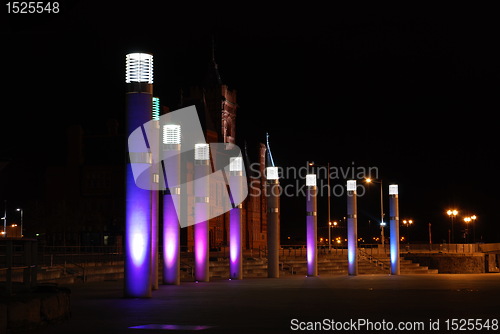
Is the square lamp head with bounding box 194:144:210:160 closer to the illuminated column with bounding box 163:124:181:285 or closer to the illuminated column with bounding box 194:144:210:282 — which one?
the illuminated column with bounding box 194:144:210:282

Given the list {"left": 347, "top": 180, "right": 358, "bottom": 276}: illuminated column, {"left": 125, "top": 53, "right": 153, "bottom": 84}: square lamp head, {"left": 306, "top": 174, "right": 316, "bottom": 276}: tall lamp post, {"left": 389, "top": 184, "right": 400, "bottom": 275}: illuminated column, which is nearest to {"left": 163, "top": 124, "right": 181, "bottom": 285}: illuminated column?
{"left": 125, "top": 53, "right": 153, "bottom": 84}: square lamp head

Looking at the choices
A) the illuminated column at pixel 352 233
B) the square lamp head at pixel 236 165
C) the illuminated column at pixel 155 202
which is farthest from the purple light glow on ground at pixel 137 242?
the illuminated column at pixel 352 233

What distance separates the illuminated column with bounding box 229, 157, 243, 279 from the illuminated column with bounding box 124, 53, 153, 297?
1605cm

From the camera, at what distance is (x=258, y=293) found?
24.1 metres

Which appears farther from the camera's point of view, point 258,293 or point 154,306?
point 258,293

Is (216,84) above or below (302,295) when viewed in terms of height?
above

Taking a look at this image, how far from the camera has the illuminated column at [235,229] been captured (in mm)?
37406

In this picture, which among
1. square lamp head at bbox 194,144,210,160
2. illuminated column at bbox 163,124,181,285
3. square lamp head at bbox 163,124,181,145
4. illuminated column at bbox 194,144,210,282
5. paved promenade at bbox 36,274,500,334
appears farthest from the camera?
square lamp head at bbox 194,144,210,160

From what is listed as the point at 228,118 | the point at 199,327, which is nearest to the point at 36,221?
the point at 228,118

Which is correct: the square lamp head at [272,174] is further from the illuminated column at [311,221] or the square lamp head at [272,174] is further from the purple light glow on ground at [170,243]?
the purple light glow on ground at [170,243]

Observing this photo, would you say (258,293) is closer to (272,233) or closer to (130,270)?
(130,270)

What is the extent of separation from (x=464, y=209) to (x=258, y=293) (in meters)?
98.0

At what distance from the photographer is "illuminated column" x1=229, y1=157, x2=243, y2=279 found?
3741cm

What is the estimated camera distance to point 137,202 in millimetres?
21422
